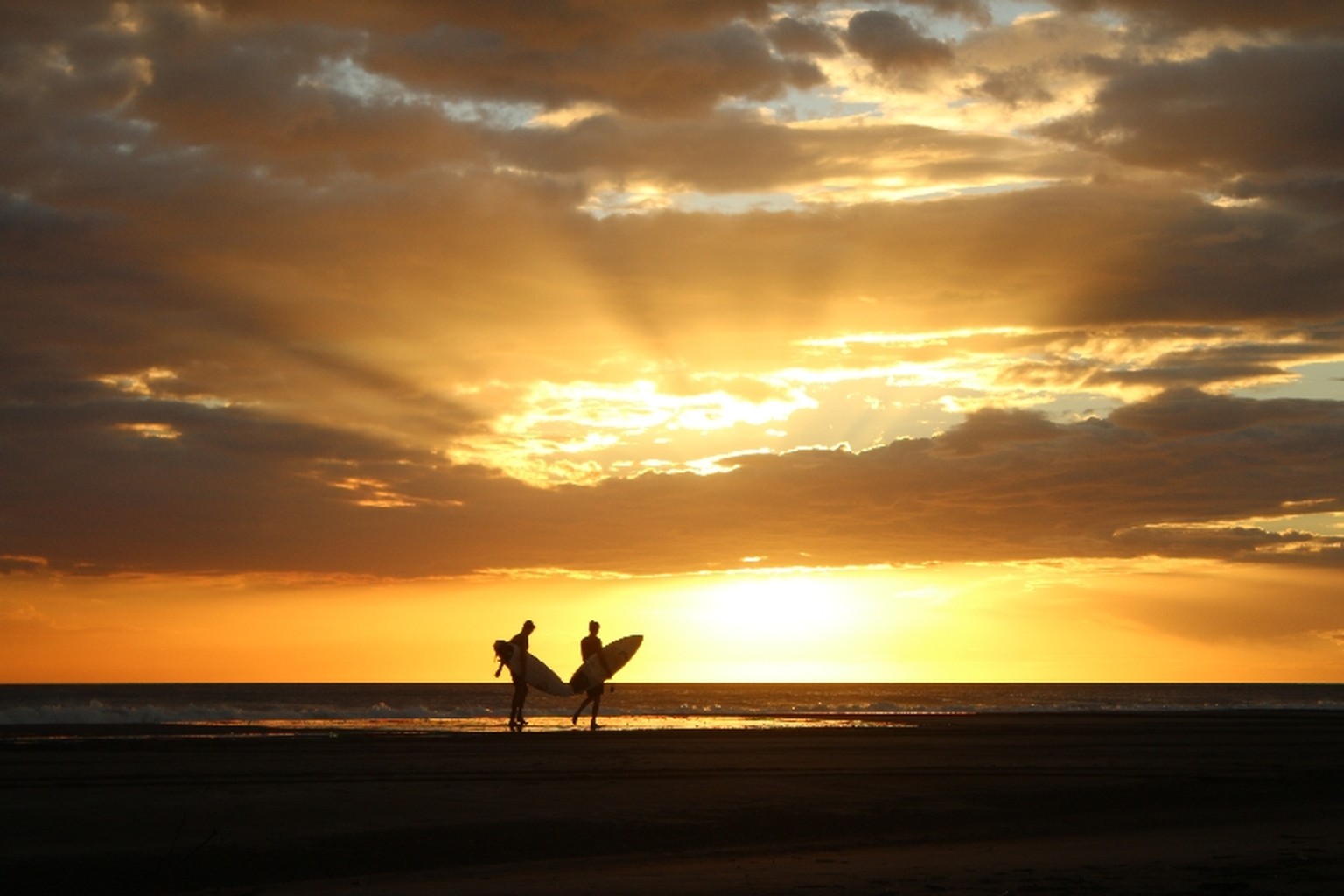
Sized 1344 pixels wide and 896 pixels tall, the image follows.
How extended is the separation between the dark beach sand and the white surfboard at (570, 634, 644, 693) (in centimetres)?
701

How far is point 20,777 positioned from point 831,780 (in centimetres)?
1147

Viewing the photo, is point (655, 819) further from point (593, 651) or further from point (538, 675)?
point (538, 675)

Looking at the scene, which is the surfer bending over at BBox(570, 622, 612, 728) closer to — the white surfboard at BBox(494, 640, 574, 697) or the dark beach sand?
the white surfboard at BBox(494, 640, 574, 697)

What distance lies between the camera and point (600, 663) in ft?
103

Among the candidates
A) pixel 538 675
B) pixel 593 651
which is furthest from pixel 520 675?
pixel 538 675

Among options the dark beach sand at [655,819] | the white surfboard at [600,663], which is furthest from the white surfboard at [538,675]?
the dark beach sand at [655,819]

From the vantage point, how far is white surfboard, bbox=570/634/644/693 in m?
31.5

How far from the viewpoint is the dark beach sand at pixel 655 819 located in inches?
431

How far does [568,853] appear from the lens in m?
12.3

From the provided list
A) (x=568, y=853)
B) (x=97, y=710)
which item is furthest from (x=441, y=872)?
(x=97, y=710)

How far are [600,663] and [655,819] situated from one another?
17.2 meters

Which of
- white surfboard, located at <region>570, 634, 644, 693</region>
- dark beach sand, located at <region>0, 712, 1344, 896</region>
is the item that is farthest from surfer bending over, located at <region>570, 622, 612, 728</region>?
dark beach sand, located at <region>0, 712, 1344, 896</region>

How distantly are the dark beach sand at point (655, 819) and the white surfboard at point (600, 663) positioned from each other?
701 centimetres

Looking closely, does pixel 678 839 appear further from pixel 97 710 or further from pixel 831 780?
pixel 97 710
